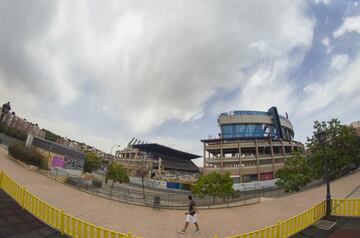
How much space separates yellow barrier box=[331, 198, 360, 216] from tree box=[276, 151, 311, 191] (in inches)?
595

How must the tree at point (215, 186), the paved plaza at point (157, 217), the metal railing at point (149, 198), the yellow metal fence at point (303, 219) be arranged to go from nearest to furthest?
the yellow metal fence at point (303, 219), the paved plaza at point (157, 217), the metal railing at point (149, 198), the tree at point (215, 186)

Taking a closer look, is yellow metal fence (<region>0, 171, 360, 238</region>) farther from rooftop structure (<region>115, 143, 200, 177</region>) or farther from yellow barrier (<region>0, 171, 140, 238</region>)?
rooftop structure (<region>115, 143, 200, 177</region>)

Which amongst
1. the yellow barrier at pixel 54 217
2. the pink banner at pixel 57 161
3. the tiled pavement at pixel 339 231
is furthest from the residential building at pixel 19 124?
the tiled pavement at pixel 339 231

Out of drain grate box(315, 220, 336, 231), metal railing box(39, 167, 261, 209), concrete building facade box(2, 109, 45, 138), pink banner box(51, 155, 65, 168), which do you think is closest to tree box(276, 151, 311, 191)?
metal railing box(39, 167, 261, 209)

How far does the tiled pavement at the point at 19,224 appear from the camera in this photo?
22.4ft

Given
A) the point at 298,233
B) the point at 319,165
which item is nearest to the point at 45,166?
the point at 298,233

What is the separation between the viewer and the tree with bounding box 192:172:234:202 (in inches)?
1032

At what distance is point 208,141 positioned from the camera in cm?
6638

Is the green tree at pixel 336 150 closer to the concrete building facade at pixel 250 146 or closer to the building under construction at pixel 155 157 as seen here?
the concrete building facade at pixel 250 146

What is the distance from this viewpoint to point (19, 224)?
7.42 meters

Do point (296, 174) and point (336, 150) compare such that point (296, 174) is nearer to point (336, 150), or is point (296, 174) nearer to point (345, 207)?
point (336, 150)

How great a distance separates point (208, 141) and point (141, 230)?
5724 centimetres

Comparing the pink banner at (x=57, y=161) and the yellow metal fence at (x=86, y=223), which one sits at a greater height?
the pink banner at (x=57, y=161)

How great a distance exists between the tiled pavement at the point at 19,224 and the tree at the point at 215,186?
70.9ft
